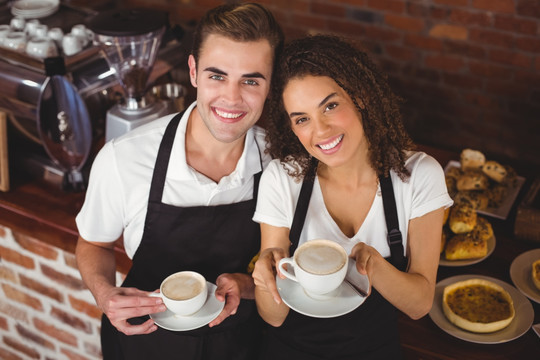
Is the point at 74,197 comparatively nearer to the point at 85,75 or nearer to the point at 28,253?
the point at 28,253

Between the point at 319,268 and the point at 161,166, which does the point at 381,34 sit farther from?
the point at 319,268

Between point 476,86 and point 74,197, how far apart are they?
7.49 feet

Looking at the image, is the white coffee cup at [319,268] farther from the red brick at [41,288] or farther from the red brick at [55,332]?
the red brick at [55,332]

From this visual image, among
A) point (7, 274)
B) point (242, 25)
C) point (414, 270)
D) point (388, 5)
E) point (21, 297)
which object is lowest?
point (21, 297)

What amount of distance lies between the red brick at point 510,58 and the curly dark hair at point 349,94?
1723 mm

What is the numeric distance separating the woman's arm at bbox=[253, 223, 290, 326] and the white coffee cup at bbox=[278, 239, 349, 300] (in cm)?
6

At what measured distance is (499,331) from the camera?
5.70 ft

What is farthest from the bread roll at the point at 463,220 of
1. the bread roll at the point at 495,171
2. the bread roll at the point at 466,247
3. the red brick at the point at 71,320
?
the red brick at the point at 71,320

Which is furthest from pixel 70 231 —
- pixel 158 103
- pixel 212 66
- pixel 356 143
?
pixel 356 143

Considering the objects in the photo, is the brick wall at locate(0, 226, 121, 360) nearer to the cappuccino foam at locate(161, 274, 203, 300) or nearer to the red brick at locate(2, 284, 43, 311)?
the red brick at locate(2, 284, 43, 311)

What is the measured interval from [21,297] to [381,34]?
237cm

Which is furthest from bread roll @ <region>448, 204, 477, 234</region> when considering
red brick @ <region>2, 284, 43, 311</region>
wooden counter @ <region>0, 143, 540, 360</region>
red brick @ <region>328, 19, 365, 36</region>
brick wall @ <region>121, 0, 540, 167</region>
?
red brick @ <region>328, 19, 365, 36</region>

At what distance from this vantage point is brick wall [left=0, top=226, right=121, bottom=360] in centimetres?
230

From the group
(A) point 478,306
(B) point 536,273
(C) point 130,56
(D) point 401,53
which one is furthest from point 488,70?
(C) point 130,56
